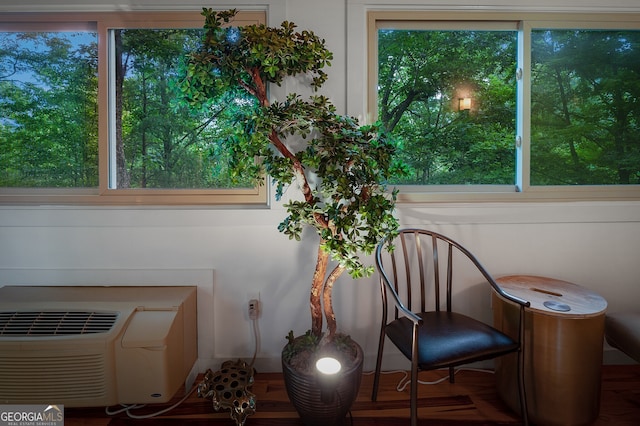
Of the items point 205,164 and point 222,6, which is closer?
point 222,6

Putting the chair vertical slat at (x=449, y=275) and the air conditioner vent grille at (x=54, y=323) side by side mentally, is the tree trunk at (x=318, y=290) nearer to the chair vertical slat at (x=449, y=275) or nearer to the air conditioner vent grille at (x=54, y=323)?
the chair vertical slat at (x=449, y=275)

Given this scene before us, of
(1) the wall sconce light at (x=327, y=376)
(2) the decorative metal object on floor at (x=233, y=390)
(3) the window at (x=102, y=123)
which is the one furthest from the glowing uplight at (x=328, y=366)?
(3) the window at (x=102, y=123)

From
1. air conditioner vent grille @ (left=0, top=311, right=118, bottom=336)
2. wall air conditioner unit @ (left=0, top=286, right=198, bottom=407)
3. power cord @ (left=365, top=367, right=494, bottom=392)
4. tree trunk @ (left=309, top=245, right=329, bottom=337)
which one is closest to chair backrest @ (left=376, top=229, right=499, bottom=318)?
power cord @ (left=365, top=367, right=494, bottom=392)

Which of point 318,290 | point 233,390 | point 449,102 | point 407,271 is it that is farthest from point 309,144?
point 233,390

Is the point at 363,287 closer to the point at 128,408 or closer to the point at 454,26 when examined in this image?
the point at 128,408

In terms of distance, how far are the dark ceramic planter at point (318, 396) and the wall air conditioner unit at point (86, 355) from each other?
1.94 feet

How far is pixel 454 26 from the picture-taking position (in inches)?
74.0

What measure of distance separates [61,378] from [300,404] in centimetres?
108

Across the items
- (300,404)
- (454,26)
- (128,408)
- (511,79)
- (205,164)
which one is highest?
(454,26)

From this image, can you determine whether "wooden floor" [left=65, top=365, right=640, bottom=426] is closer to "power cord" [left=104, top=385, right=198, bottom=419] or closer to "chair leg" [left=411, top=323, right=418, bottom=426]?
"power cord" [left=104, top=385, right=198, bottom=419]

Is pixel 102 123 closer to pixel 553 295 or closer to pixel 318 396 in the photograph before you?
pixel 318 396

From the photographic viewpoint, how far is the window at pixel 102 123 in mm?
1859

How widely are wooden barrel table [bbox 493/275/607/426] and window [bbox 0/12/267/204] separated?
5.05ft

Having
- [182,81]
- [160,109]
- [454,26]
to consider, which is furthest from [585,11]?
[160,109]
